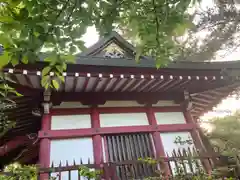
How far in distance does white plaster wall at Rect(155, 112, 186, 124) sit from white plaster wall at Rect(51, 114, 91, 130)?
1889 millimetres

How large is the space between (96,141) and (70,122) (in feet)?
2.57

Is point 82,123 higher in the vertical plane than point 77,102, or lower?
lower

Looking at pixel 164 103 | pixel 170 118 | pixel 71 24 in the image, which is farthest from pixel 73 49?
pixel 164 103

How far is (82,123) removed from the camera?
493 centimetres

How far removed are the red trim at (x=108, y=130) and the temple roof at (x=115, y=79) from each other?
78 cm

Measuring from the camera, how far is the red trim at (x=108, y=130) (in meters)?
4.54

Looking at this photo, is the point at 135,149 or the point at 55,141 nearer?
the point at 55,141

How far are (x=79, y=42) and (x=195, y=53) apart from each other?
310 inches

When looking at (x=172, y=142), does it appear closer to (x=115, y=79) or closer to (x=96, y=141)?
(x=96, y=141)

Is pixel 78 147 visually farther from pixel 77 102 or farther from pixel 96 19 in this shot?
pixel 96 19

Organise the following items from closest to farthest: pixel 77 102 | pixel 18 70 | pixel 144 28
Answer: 1. pixel 144 28
2. pixel 18 70
3. pixel 77 102

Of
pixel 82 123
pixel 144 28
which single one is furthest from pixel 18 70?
pixel 144 28

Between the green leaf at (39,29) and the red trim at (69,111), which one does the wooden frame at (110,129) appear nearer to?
the red trim at (69,111)

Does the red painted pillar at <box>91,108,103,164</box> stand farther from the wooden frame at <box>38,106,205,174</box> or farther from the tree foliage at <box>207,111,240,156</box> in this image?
the tree foliage at <box>207,111,240,156</box>
